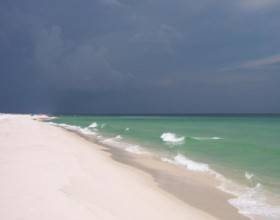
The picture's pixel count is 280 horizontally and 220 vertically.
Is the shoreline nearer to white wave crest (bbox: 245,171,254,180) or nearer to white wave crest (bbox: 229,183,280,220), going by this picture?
white wave crest (bbox: 229,183,280,220)

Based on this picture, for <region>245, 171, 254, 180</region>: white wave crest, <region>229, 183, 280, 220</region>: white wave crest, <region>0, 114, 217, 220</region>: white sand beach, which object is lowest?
<region>245, 171, 254, 180</region>: white wave crest

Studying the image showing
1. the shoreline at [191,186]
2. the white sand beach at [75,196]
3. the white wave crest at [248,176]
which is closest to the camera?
the white sand beach at [75,196]

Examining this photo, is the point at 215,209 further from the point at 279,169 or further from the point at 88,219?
the point at 279,169

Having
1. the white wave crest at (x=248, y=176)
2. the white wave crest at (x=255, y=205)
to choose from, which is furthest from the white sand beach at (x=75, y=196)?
the white wave crest at (x=248, y=176)

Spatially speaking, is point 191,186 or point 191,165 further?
point 191,165

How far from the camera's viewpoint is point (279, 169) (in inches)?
510


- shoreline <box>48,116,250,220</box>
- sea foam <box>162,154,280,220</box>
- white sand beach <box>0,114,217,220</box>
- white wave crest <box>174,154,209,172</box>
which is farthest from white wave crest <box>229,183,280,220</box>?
white wave crest <box>174,154,209,172</box>

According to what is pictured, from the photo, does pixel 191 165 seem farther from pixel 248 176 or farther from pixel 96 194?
pixel 96 194

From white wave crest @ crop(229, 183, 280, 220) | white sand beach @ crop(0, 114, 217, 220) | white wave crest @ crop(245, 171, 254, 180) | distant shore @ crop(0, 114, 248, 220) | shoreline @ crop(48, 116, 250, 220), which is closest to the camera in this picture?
white sand beach @ crop(0, 114, 217, 220)

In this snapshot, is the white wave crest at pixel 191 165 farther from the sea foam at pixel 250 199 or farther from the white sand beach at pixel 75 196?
the white sand beach at pixel 75 196

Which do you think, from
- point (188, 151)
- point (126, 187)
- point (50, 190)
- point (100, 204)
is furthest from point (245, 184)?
point (188, 151)

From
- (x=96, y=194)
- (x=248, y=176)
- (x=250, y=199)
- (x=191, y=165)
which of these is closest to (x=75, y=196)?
(x=96, y=194)

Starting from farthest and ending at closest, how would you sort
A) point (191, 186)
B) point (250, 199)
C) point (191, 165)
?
1. point (191, 165)
2. point (191, 186)
3. point (250, 199)

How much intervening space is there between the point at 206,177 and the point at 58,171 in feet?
18.6
